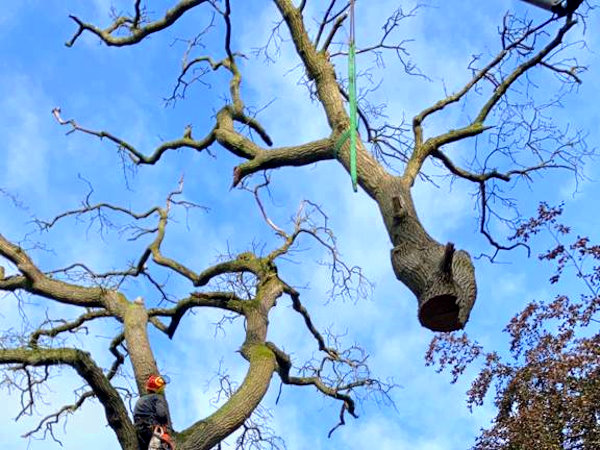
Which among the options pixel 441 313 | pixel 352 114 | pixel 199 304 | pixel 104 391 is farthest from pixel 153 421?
pixel 352 114

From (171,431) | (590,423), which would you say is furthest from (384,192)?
(590,423)

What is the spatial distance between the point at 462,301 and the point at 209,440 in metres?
2.13

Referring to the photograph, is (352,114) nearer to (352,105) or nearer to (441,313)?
(352,105)

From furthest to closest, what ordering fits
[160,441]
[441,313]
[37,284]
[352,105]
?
[37,284] → [160,441] → [352,105] → [441,313]

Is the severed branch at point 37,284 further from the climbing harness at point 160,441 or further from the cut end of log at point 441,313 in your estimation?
the cut end of log at point 441,313

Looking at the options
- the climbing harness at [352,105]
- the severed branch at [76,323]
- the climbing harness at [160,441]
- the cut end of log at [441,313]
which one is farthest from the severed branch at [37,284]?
the cut end of log at [441,313]

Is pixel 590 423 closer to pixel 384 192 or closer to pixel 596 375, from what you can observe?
pixel 596 375

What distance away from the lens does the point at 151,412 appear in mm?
5988

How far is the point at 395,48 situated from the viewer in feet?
25.3

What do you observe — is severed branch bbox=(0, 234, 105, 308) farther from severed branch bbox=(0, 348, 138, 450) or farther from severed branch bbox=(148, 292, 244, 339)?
severed branch bbox=(0, 348, 138, 450)

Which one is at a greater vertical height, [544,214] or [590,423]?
[544,214]

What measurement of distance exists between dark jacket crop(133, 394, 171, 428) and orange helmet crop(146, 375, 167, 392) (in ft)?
0.50

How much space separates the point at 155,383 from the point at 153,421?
415 mm

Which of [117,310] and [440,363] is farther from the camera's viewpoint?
[440,363]
